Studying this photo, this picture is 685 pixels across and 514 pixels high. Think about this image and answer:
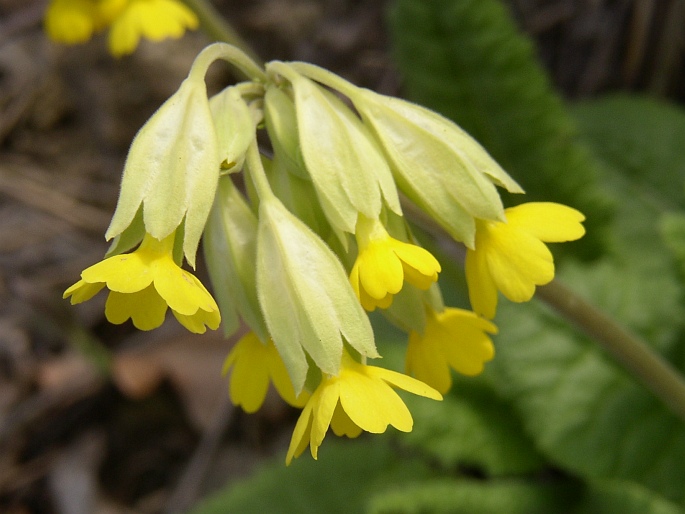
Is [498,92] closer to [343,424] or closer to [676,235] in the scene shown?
[676,235]

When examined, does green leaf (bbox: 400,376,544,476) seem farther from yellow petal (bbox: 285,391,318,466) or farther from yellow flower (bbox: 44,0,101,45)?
yellow flower (bbox: 44,0,101,45)

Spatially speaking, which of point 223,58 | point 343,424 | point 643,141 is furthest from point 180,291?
point 643,141

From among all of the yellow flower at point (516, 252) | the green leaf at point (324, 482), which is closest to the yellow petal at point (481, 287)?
the yellow flower at point (516, 252)

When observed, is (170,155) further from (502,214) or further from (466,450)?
(466,450)

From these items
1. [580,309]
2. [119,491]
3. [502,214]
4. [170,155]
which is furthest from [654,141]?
[119,491]

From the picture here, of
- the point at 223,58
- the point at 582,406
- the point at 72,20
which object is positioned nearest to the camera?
the point at 223,58

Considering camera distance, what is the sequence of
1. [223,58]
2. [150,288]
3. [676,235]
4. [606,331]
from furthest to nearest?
[676,235] < [606,331] < [223,58] < [150,288]
